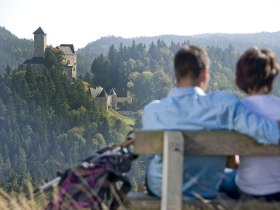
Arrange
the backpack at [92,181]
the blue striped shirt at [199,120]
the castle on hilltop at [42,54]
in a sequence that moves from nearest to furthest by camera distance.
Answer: the blue striped shirt at [199,120] → the backpack at [92,181] → the castle on hilltop at [42,54]

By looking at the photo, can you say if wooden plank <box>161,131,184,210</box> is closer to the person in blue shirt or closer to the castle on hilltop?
the person in blue shirt

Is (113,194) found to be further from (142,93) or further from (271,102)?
(142,93)

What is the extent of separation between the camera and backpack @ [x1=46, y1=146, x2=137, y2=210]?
2648 mm

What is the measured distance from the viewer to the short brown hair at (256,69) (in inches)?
102

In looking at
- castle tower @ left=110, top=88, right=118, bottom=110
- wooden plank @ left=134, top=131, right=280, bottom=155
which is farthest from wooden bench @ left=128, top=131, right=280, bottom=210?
castle tower @ left=110, top=88, right=118, bottom=110

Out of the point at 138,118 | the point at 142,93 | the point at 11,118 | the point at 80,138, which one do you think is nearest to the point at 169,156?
the point at 80,138

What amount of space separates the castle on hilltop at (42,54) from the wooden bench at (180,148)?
3107 inches

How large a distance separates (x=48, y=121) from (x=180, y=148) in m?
76.1

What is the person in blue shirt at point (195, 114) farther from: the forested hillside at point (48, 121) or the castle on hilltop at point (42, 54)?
the castle on hilltop at point (42, 54)

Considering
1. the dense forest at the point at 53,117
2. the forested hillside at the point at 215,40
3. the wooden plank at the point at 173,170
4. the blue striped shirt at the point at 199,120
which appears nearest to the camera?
the wooden plank at the point at 173,170

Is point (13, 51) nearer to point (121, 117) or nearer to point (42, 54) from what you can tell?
point (42, 54)

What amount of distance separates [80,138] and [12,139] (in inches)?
330

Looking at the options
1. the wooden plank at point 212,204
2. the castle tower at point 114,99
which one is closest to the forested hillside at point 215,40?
the castle tower at point 114,99

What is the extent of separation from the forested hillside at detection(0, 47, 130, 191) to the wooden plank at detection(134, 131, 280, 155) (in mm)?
66782
